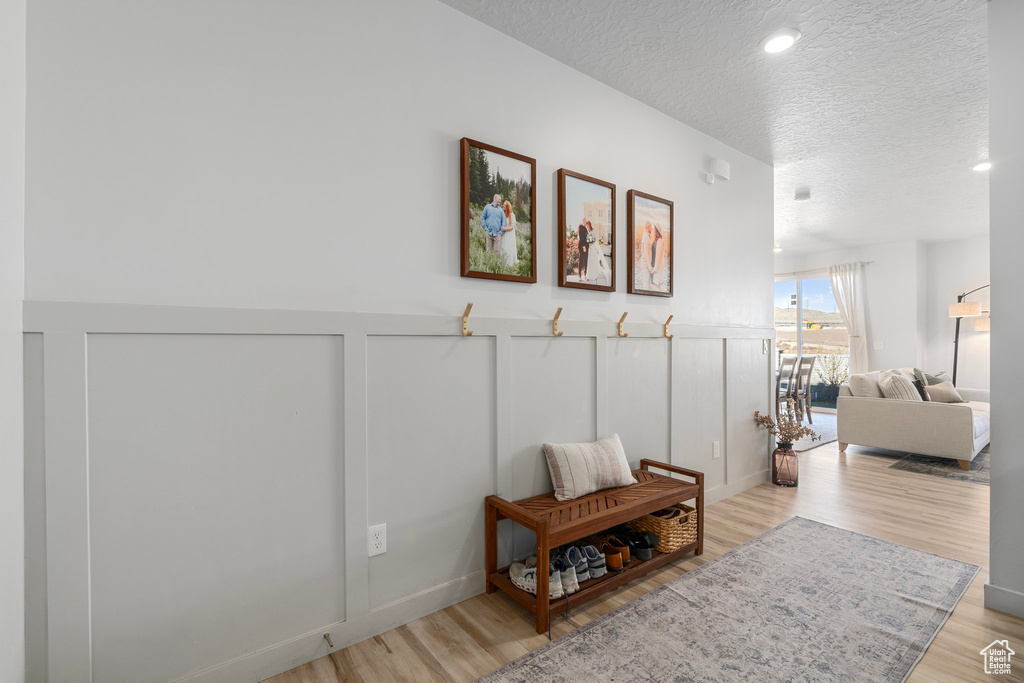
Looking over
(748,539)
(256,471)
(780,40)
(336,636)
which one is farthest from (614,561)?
(780,40)

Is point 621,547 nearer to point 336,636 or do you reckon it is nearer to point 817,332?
point 336,636

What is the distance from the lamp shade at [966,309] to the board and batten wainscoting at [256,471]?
6.63m

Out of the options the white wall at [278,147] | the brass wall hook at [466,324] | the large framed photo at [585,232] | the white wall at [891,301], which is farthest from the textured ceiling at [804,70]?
the white wall at [891,301]

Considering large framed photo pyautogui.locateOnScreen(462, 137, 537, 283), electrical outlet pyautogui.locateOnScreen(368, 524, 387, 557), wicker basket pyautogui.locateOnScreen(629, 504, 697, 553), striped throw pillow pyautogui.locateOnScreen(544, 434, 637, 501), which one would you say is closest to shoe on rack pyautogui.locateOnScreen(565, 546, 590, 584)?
striped throw pillow pyautogui.locateOnScreen(544, 434, 637, 501)

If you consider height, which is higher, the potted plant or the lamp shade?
the lamp shade

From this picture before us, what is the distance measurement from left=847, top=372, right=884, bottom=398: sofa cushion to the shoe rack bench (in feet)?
11.2

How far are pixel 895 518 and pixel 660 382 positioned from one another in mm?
1728

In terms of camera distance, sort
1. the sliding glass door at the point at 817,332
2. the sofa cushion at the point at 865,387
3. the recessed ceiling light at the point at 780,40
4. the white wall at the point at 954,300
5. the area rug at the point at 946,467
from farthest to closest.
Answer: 1. the sliding glass door at the point at 817,332
2. the white wall at the point at 954,300
3. the sofa cushion at the point at 865,387
4. the area rug at the point at 946,467
5. the recessed ceiling light at the point at 780,40

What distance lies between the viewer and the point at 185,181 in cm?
145

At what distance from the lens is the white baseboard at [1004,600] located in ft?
6.20

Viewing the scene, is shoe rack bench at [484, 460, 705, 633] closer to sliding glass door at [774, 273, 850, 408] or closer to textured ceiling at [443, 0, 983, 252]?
textured ceiling at [443, 0, 983, 252]

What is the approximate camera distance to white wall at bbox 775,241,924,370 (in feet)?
21.7

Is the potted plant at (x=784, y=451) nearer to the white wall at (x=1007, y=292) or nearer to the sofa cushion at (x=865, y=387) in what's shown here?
the white wall at (x=1007, y=292)

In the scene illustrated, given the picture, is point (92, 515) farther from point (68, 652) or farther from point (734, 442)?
point (734, 442)
